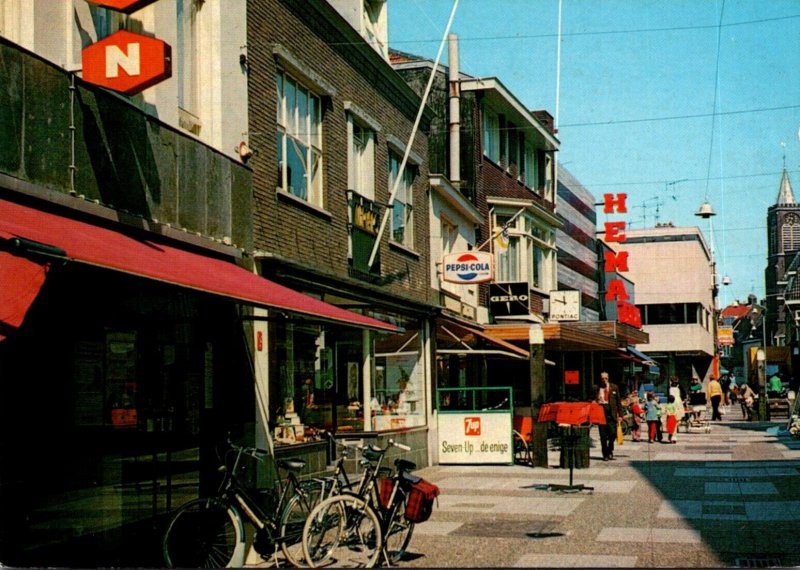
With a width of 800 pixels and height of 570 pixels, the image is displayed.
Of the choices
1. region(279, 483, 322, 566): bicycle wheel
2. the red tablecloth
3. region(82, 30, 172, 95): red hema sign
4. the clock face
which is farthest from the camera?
the clock face

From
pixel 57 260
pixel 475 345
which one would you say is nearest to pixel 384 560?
pixel 57 260

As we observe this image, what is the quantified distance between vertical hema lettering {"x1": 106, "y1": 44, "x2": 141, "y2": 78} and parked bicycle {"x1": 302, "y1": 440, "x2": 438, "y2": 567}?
168 inches

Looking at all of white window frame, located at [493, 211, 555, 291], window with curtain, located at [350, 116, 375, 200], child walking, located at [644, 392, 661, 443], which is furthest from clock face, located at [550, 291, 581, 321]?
window with curtain, located at [350, 116, 375, 200]

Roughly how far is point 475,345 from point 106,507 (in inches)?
678

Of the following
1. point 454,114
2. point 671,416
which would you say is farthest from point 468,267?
point 671,416

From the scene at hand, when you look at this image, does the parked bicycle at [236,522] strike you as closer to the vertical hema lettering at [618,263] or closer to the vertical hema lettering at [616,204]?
the vertical hema lettering at [616,204]

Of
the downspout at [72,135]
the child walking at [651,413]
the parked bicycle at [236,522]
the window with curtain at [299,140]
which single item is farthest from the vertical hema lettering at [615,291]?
the downspout at [72,135]

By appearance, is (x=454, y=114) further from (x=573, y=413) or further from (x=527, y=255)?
(x=573, y=413)

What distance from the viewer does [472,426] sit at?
21641 millimetres

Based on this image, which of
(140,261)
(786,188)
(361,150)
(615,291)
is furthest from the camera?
(615,291)

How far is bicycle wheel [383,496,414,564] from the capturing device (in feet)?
33.0

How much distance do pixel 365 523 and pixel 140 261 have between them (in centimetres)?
337

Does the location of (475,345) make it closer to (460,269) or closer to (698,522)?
(460,269)

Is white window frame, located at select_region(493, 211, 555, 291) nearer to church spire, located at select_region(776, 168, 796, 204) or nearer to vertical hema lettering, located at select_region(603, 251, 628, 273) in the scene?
church spire, located at select_region(776, 168, 796, 204)
